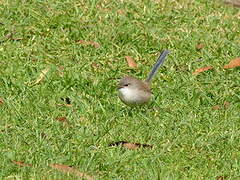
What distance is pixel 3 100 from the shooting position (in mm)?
7570

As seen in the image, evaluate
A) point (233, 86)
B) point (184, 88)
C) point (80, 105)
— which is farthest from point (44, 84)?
point (233, 86)

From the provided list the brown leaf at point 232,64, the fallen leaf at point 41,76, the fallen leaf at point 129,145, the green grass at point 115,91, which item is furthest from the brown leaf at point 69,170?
the brown leaf at point 232,64

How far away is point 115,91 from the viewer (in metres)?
8.20

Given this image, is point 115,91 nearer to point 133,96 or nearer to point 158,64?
point 133,96

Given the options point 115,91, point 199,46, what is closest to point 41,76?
point 115,91

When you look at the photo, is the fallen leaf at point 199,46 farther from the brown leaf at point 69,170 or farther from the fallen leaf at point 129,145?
the brown leaf at point 69,170

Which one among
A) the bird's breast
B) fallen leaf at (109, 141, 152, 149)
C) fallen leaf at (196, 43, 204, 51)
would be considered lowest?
fallen leaf at (196, 43, 204, 51)

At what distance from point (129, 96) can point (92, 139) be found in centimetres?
128

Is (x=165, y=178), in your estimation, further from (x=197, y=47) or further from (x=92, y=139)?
(x=197, y=47)

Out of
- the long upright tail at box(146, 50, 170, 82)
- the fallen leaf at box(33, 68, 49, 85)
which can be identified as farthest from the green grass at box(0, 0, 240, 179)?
the long upright tail at box(146, 50, 170, 82)

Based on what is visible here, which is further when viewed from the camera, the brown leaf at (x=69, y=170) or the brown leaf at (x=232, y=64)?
the brown leaf at (x=232, y=64)

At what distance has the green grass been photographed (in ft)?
20.5

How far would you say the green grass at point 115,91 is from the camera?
6.25 m

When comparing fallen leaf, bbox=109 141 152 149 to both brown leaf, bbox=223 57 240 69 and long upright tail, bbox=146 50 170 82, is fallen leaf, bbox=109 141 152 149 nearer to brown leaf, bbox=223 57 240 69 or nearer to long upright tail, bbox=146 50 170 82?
long upright tail, bbox=146 50 170 82
